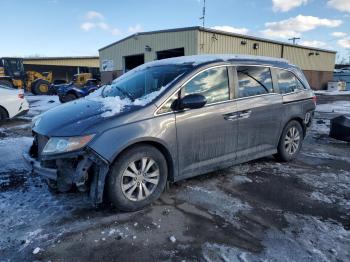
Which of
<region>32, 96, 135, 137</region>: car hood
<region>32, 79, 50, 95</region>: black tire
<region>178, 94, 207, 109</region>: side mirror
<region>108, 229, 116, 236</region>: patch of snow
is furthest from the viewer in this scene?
<region>32, 79, 50, 95</region>: black tire

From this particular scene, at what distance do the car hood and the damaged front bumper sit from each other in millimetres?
255

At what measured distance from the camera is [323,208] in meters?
4.00

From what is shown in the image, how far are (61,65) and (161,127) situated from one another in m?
47.3

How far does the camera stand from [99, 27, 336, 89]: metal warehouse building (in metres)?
20.5

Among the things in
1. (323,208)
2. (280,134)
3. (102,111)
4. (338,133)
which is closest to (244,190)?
(323,208)

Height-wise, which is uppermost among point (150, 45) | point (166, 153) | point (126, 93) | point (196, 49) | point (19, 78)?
point (150, 45)

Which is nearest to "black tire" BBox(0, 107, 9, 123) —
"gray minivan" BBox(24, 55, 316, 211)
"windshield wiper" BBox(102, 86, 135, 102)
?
"gray minivan" BBox(24, 55, 316, 211)

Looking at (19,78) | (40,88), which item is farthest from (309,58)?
(19,78)

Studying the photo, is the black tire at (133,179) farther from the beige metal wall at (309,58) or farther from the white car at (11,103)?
the beige metal wall at (309,58)

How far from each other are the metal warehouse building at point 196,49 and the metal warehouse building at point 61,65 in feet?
59.5

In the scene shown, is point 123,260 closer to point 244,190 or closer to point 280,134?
point 244,190

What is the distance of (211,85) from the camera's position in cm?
448

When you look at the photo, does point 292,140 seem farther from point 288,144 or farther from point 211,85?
point 211,85

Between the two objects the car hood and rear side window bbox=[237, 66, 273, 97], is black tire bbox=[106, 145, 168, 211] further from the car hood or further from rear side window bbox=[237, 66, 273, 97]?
rear side window bbox=[237, 66, 273, 97]
